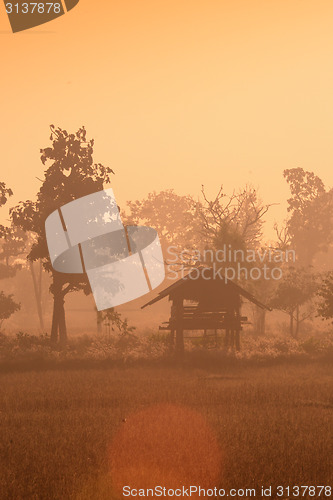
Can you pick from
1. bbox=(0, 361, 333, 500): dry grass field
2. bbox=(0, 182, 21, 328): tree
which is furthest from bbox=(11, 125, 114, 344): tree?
bbox=(0, 361, 333, 500): dry grass field

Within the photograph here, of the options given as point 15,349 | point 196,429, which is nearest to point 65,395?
point 196,429

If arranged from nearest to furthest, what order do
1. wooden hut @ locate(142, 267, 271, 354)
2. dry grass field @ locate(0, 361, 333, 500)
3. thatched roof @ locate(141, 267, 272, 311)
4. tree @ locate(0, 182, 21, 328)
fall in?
dry grass field @ locate(0, 361, 333, 500) → thatched roof @ locate(141, 267, 272, 311) → wooden hut @ locate(142, 267, 271, 354) → tree @ locate(0, 182, 21, 328)

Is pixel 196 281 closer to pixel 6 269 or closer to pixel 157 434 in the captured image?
pixel 157 434

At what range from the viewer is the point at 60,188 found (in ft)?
135

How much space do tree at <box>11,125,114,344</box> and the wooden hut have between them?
7.76 metres

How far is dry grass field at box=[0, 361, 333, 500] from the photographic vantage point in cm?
1028

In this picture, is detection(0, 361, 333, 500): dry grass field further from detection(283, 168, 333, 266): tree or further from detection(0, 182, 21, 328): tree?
detection(283, 168, 333, 266): tree

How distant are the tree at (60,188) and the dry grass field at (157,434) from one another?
1607 centimetres

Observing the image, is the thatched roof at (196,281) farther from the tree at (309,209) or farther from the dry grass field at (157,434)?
the tree at (309,209)

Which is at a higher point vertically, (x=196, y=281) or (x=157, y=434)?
(x=196, y=281)

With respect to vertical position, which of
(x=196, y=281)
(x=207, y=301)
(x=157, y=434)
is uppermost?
(x=196, y=281)

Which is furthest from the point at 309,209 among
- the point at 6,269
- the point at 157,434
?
the point at 157,434

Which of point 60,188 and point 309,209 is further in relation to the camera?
point 309,209

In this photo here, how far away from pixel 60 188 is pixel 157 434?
1170 inches
